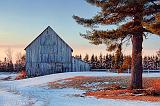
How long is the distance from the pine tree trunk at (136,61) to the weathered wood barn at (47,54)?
3687cm

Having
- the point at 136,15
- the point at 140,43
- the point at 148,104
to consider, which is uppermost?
the point at 136,15

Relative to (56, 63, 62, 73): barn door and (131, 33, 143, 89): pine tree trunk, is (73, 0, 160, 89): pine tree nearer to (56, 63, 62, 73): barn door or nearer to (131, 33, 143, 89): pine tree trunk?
(131, 33, 143, 89): pine tree trunk

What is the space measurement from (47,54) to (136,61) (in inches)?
1481

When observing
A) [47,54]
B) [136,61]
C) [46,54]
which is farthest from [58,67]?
[136,61]

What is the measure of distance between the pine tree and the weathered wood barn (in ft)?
117

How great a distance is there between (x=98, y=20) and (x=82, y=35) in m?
1.76

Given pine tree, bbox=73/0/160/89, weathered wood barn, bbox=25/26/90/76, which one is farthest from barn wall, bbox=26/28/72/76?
pine tree, bbox=73/0/160/89

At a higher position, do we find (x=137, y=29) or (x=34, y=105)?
(x=137, y=29)

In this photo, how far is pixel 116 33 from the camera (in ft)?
107

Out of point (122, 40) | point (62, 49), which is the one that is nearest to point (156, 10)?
point (122, 40)

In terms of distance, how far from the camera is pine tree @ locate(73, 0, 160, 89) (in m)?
31.8

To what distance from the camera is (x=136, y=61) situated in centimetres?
3406

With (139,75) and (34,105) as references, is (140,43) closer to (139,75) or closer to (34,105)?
(139,75)

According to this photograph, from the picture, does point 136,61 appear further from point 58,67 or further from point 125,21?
point 58,67
